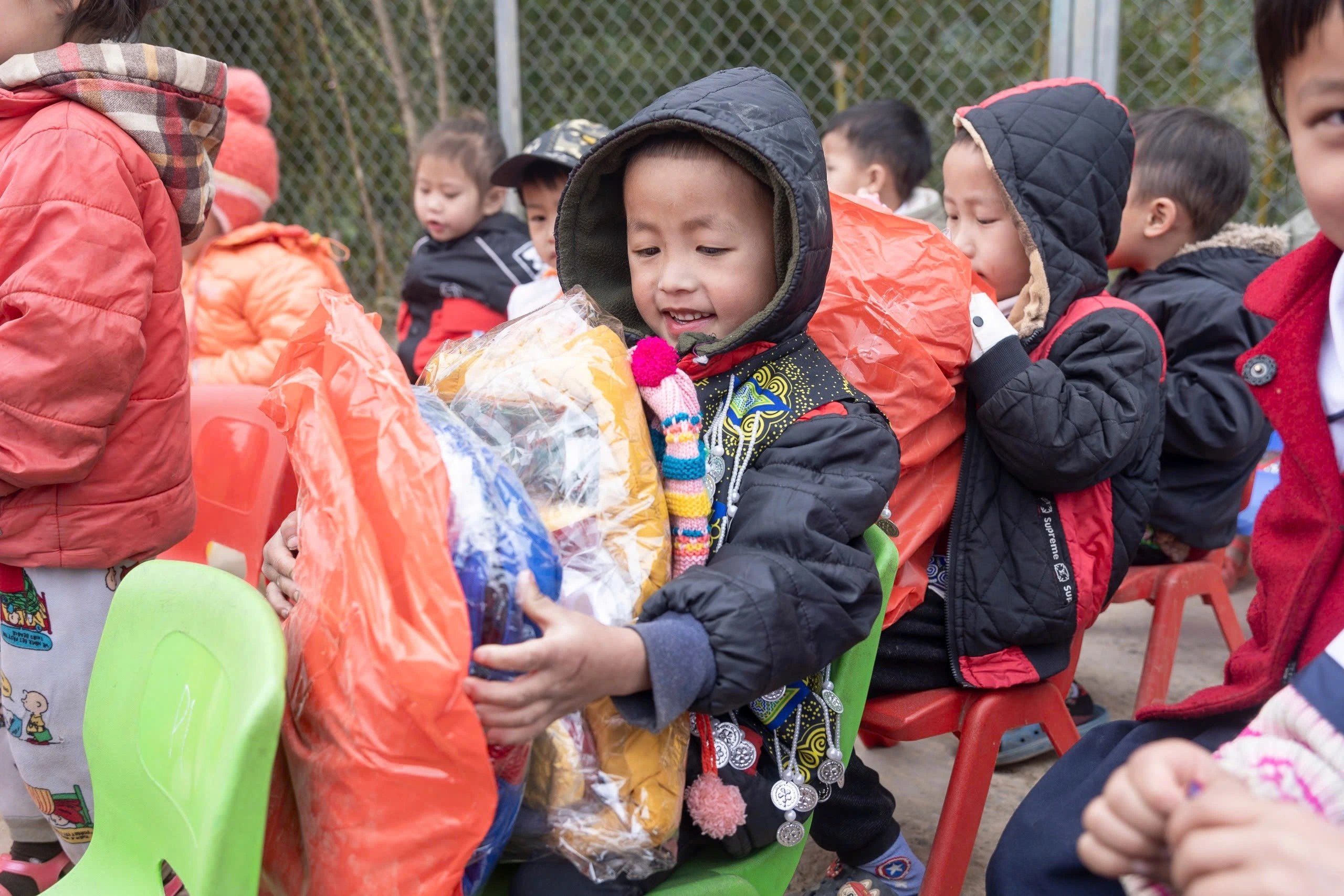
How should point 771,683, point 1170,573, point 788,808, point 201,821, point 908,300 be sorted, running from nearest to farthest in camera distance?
point 201,821, point 771,683, point 788,808, point 908,300, point 1170,573

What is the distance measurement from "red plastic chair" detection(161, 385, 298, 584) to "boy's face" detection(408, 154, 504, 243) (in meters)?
2.11

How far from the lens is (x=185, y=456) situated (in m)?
2.06

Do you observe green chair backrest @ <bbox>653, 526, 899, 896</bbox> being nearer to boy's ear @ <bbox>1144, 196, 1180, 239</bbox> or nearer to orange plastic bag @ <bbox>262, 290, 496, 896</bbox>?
orange plastic bag @ <bbox>262, 290, 496, 896</bbox>

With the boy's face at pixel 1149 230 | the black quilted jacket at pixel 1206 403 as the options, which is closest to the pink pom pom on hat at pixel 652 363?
the black quilted jacket at pixel 1206 403

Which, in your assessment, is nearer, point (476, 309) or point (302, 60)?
point (476, 309)

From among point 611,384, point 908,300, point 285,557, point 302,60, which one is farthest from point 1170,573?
point 302,60

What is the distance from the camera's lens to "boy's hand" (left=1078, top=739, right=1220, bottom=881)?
878 mm

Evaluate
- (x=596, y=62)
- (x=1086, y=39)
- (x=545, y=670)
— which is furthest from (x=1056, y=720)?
(x=596, y=62)

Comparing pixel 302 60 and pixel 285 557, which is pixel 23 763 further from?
pixel 302 60

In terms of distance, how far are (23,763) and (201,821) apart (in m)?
1.11

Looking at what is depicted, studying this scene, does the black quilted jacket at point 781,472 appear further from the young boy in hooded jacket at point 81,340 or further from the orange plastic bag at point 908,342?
the young boy in hooded jacket at point 81,340

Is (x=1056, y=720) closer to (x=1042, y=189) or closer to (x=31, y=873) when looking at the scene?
(x=1042, y=189)

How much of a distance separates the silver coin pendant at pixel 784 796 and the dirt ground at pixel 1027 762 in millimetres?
845

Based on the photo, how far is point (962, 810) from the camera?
6.17ft
